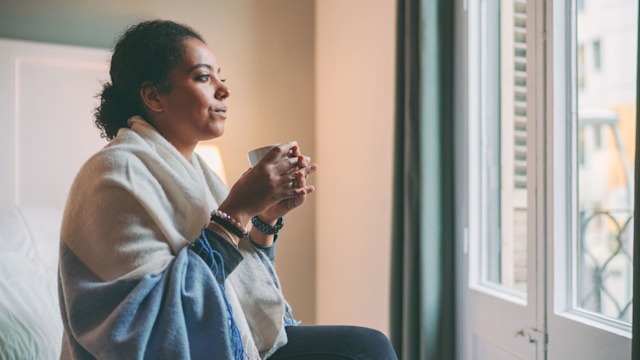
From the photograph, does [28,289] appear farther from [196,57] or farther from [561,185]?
[561,185]

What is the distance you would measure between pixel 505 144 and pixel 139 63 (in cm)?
118

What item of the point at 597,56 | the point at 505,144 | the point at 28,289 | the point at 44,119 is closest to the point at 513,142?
the point at 505,144

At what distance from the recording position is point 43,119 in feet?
8.48

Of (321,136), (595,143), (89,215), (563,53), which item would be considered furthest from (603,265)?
(321,136)

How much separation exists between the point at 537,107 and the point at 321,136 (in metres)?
1.57

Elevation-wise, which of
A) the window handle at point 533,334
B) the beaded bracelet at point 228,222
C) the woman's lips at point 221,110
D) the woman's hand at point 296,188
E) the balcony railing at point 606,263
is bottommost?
the window handle at point 533,334

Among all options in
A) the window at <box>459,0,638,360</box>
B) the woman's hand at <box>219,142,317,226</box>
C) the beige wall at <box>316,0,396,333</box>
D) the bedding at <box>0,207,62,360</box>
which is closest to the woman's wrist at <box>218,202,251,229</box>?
the woman's hand at <box>219,142,317,226</box>

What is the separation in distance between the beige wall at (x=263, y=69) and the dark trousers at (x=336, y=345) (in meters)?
1.83

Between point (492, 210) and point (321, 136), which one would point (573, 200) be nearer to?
point (492, 210)

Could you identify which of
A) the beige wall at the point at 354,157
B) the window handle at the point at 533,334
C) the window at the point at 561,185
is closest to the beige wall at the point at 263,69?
the beige wall at the point at 354,157

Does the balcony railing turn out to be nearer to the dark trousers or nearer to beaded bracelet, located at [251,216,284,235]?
the dark trousers

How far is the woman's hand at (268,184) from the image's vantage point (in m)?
1.04

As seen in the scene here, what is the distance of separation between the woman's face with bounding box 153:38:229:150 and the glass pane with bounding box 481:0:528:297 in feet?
3.18

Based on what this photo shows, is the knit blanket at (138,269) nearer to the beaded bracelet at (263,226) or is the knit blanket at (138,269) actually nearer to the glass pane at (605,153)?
the beaded bracelet at (263,226)
